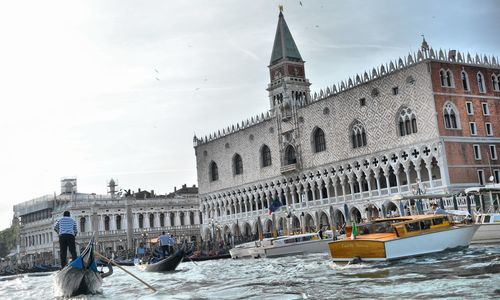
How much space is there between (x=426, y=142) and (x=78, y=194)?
43.7 metres

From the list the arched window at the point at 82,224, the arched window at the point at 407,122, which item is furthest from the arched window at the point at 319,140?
the arched window at the point at 82,224

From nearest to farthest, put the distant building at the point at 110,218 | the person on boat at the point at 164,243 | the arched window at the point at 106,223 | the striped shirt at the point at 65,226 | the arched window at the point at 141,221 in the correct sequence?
1. the striped shirt at the point at 65,226
2. the person on boat at the point at 164,243
3. the distant building at the point at 110,218
4. the arched window at the point at 106,223
5. the arched window at the point at 141,221

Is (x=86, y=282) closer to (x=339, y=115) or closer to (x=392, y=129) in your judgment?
(x=392, y=129)

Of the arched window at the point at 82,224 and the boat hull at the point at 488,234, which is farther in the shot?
the arched window at the point at 82,224

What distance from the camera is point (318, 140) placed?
4516 cm

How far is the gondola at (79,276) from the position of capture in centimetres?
1405

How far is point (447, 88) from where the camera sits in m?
36.2

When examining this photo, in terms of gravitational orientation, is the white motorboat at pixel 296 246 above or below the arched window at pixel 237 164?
below

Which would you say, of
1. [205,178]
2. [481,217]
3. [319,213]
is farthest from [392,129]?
[205,178]

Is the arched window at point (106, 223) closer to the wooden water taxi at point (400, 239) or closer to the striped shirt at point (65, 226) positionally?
the wooden water taxi at point (400, 239)

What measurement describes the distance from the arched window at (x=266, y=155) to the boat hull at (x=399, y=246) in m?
32.1

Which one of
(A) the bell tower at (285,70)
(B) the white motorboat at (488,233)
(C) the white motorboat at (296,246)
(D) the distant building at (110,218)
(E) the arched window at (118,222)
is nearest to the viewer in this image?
(B) the white motorboat at (488,233)

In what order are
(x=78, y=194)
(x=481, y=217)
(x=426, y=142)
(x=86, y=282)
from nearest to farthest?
1. (x=86, y=282)
2. (x=481, y=217)
3. (x=426, y=142)
4. (x=78, y=194)

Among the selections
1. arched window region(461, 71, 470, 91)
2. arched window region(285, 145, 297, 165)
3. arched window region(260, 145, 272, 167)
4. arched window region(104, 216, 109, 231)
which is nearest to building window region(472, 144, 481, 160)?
arched window region(461, 71, 470, 91)
